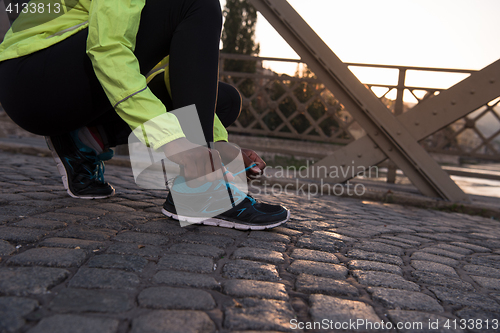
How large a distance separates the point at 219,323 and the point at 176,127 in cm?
68

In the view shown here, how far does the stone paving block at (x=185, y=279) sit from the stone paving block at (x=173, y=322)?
152mm

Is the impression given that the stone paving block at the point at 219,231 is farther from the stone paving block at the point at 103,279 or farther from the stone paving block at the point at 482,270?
the stone paving block at the point at 482,270

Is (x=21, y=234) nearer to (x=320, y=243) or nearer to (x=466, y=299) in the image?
(x=320, y=243)

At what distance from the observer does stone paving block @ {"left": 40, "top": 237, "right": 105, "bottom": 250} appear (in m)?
1.21

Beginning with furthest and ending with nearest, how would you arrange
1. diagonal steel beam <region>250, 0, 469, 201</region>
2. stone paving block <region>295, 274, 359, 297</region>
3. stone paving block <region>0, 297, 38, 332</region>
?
diagonal steel beam <region>250, 0, 469, 201</region>
stone paving block <region>295, 274, 359, 297</region>
stone paving block <region>0, 297, 38, 332</region>

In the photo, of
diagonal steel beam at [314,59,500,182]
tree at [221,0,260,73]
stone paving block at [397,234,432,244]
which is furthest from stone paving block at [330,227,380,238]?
tree at [221,0,260,73]

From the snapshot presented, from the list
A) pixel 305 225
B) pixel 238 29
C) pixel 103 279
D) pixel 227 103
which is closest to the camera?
pixel 103 279

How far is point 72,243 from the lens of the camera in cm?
123

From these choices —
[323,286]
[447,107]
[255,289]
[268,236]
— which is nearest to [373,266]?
[323,286]

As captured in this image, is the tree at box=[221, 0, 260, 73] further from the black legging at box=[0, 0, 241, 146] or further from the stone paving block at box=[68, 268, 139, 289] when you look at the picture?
the stone paving block at box=[68, 268, 139, 289]

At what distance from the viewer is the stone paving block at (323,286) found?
107 cm

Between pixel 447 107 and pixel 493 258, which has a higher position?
pixel 447 107

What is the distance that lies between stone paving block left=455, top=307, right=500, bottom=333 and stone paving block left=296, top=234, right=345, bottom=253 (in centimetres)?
55

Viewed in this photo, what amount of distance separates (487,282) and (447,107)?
2.35 m
